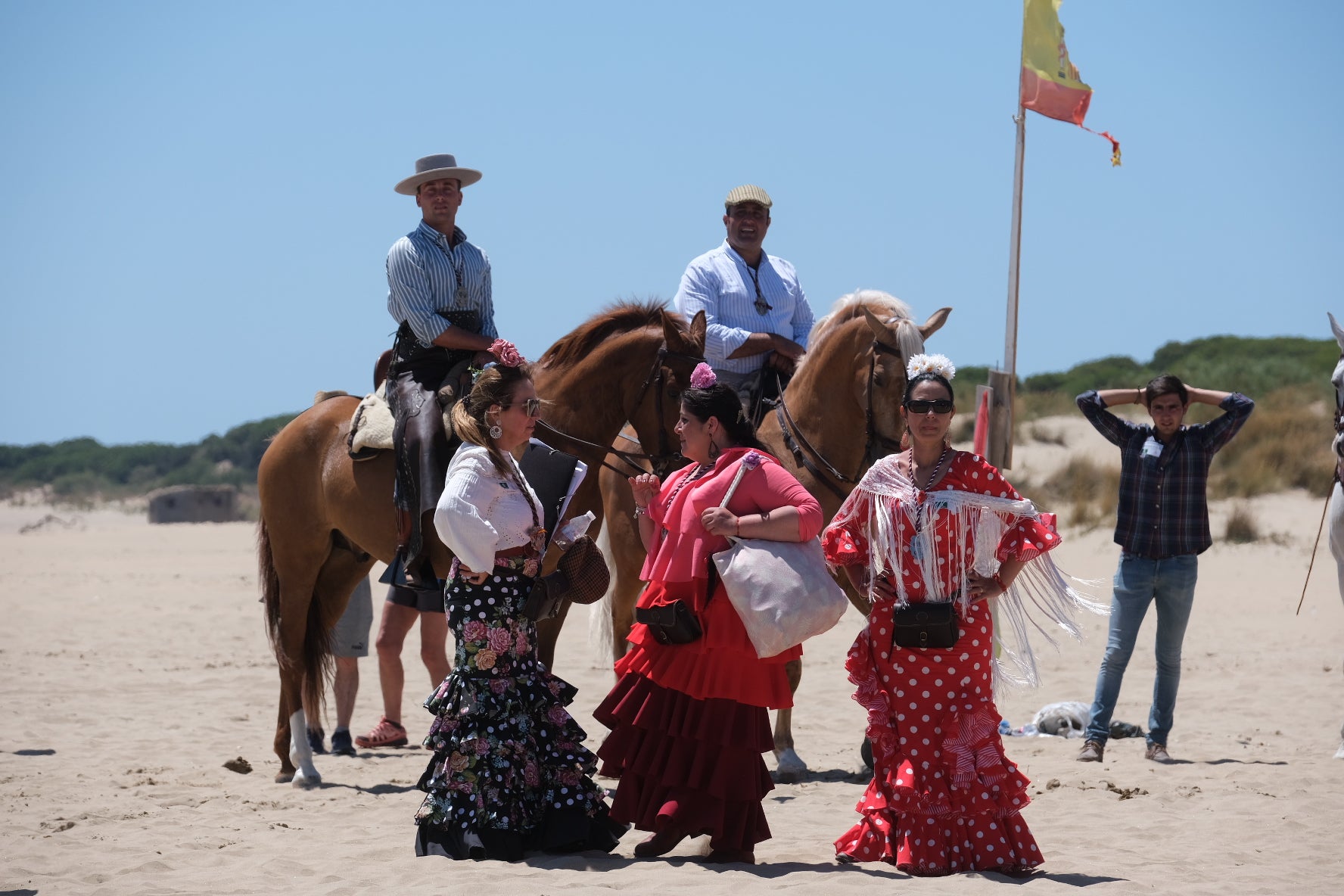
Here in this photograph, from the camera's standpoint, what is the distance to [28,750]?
27.3 feet

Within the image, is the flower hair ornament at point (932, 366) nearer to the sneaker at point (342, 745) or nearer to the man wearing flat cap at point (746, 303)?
the man wearing flat cap at point (746, 303)

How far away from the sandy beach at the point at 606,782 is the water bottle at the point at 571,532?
1.22 metres

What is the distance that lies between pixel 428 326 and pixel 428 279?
24cm

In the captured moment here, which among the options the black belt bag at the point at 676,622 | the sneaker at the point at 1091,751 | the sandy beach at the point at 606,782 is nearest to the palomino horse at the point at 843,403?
the sandy beach at the point at 606,782

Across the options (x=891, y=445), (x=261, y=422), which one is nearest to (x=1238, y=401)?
(x=891, y=445)

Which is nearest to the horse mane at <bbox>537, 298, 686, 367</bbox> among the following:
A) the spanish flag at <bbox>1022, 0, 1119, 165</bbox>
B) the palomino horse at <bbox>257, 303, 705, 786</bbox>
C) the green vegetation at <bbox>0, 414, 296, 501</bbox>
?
the palomino horse at <bbox>257, 303, 705, 786</bbox>

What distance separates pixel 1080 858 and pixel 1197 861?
442 millimetres

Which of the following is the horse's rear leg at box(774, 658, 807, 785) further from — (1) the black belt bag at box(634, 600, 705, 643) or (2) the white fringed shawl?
(1) the black belt bag at box(634, 600, 705, 643)

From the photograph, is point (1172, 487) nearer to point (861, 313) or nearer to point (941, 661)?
point (861, 313)

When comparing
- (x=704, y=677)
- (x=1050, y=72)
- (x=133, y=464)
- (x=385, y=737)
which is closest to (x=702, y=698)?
(x=704, y=677)

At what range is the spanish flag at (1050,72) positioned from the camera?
9.63 m

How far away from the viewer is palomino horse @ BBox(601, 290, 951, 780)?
7.23 m

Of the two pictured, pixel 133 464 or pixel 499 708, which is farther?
pixel 133 464

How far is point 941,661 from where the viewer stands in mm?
5035
